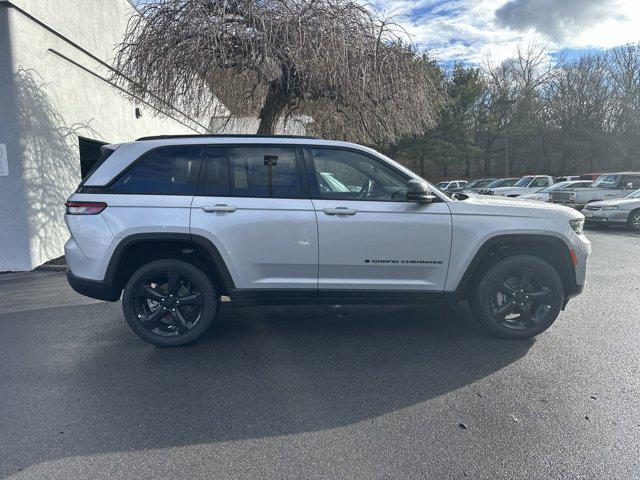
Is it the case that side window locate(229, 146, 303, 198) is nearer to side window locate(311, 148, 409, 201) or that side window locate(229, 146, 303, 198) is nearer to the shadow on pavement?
side window locate(311, 148, 409, 201)

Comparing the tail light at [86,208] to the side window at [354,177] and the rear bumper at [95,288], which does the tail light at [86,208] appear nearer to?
the rear bumper at [95,288]

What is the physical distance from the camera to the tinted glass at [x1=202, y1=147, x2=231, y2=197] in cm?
398

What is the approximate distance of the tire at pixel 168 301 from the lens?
4023 mm

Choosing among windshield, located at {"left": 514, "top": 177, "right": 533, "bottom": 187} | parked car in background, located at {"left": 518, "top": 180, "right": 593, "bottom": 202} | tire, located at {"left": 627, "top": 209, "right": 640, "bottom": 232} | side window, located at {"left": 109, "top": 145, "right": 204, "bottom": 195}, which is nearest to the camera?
side window, located at {"left": 109, "top": 145, "right": 204, "bottom": 195}

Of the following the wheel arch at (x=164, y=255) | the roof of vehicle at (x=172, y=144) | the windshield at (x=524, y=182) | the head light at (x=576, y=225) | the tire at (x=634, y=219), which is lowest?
the tire at (x=634, y=219)

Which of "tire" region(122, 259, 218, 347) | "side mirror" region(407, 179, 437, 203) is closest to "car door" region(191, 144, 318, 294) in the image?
"tire" region(122, 259, 218, 347)

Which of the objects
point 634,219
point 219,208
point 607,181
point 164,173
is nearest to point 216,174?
point 219,208

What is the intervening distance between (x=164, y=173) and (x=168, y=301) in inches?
47.8

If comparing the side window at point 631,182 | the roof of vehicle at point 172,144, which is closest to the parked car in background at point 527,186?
the side window at point 631,182

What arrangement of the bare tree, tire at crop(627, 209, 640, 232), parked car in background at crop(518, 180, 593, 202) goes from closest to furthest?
1. the bare tree
2. tire at crop(627, 209, 640, 232)
3. parked car in background at crop(518, 180, 593, 202)

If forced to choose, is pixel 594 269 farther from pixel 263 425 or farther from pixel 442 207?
pixel 263 425

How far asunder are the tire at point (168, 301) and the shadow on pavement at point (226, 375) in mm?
174

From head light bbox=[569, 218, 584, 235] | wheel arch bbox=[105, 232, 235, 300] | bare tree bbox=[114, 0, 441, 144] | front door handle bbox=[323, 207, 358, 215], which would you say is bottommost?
wheel arch bbox=[105, 232, 235, 300]

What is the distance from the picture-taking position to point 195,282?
13.3 feet
